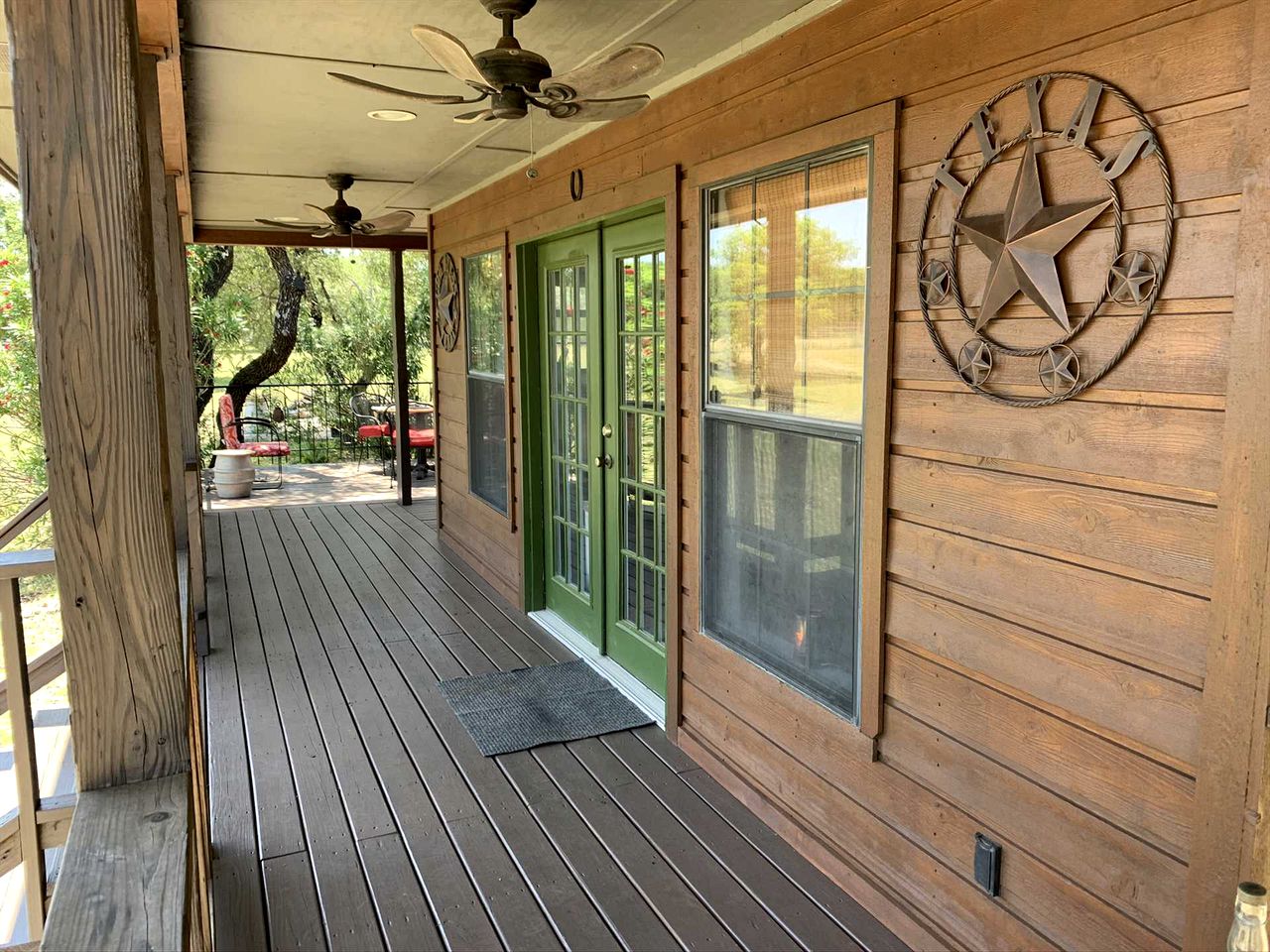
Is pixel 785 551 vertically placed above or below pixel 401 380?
below

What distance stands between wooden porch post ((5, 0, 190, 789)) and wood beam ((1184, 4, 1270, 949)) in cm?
162

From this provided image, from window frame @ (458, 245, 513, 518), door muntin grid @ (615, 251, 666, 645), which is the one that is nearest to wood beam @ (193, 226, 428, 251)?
window frame @ (458, 245, 513, 518)

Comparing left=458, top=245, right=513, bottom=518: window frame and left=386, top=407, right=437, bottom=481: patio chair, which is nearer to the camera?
left=458, top=245, right=513, bottom=518: window frame

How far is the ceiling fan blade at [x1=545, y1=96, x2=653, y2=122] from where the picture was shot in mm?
2609

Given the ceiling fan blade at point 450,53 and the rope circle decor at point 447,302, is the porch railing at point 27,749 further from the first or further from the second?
the rope circle decor at point 447,302

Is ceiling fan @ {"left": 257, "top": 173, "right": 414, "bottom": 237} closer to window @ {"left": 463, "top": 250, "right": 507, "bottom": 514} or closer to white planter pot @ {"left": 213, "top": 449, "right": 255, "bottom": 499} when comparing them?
window @ {"left": 463, "top": 250, "right": 507, "bottom": 514}

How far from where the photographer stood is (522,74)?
242 cm

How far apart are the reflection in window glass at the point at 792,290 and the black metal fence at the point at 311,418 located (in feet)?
33.7

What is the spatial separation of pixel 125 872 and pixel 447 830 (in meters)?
1.90

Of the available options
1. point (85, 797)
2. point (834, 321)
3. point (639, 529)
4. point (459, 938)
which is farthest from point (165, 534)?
point (639, 529)

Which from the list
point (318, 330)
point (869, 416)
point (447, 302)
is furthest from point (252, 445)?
point (869, 416)

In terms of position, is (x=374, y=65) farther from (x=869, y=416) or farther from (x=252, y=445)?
(x=252, y=445)

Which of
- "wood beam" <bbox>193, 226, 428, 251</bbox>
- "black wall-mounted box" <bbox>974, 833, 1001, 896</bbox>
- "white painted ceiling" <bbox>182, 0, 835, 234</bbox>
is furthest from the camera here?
"wood beam" <bbox>193, 226, 428, 251</bbox>

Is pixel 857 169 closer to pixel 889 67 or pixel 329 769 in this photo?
pixel 889 67
